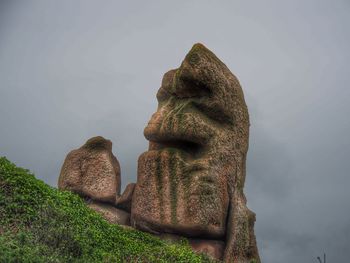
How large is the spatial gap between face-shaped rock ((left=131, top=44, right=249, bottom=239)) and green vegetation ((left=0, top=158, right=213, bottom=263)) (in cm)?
90

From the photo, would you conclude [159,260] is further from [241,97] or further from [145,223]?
[241,97]

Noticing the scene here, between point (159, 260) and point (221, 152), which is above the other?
point (221, 152)

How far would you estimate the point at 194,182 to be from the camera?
576 inches

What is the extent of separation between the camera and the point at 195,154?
15.6 m

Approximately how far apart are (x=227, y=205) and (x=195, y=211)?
1.56 m

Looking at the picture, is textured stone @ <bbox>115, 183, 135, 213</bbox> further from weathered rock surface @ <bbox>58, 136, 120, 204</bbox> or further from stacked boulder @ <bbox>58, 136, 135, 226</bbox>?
weathered rock surface @ <bbox>58, 136, 120, 204</bbox>

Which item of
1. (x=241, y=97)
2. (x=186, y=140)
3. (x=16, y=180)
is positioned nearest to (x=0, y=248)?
(x=16, y=180)

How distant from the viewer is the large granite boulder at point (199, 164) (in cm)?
1465

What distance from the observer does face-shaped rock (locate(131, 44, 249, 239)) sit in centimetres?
1462

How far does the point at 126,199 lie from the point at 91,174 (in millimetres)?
1421

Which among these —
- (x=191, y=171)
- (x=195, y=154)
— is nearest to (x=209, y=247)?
(x=191, y=171)

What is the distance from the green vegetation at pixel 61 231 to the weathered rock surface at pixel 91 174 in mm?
1661

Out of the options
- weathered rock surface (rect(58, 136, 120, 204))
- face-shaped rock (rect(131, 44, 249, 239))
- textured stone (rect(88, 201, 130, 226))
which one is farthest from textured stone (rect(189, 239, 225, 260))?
weathered rock surface (rect(58, 136, 120, 204))

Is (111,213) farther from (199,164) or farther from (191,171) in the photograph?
(199,164)
